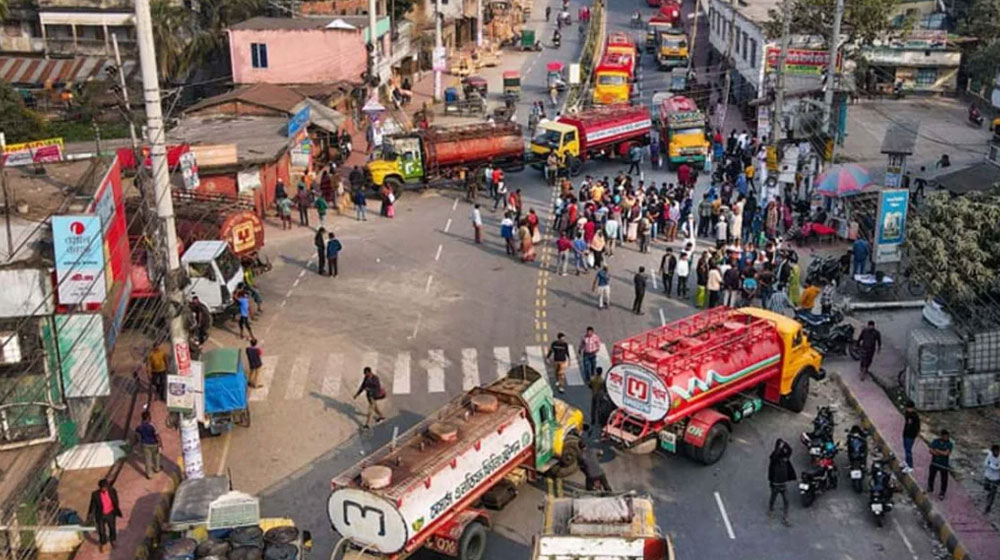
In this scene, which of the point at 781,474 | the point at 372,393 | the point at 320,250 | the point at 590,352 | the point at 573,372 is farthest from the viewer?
the point at 320,250

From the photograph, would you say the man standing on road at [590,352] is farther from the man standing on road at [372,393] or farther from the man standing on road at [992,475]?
the man standing on road at [992,475]

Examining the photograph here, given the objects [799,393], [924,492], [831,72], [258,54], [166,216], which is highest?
[166,216]

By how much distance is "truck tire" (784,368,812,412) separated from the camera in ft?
77.4

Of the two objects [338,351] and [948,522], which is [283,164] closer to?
[338,351]

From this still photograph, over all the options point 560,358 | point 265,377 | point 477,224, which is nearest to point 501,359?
point 560,358

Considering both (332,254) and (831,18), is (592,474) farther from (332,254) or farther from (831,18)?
(831,18)

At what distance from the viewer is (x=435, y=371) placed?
26.4 m

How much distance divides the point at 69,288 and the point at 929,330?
60.2 feet

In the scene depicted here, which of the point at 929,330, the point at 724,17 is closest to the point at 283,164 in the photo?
the point at 929,330

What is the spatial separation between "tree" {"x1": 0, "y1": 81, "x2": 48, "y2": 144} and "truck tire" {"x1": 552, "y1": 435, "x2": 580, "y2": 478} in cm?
3816

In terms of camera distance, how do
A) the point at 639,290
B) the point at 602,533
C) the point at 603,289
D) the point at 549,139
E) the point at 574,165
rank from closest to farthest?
the point at 602,533 → the point at 639,290 → the point at 603,289 → the point at 549,139 → the point at 574,165

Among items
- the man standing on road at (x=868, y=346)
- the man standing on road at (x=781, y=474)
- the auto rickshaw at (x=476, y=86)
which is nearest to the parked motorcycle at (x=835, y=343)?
the man standing on road at (x=868, y=346)

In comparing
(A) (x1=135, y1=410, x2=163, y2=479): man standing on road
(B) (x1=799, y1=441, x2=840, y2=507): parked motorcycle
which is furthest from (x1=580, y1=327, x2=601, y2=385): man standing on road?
(A) (x1=135, y1=410, x2=163, y2=479): man standing on road

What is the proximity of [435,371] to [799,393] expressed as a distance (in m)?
8.49
